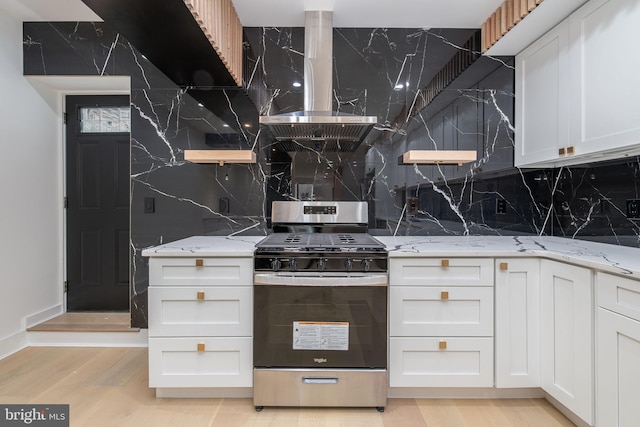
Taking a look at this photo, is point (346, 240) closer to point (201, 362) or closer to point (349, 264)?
point (349, 264)

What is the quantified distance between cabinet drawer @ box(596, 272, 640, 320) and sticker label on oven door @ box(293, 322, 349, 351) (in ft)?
3.74

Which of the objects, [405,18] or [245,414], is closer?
[245,414]

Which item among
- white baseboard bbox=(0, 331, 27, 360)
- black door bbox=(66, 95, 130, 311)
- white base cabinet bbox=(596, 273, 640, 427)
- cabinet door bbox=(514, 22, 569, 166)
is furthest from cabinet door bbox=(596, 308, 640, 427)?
white baseboard bbox=(0, 331, 27, 360)

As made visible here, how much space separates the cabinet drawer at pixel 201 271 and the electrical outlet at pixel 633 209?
2.15m

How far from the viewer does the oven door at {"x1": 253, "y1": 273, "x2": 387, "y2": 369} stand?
1.70 metres

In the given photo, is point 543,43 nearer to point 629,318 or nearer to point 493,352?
point 629,318

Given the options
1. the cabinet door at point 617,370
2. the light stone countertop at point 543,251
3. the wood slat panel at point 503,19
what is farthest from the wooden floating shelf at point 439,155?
the cabinet door at point 617,370

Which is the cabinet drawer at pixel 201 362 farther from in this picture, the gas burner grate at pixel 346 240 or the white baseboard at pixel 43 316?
the white baseboard at pixel 43 316

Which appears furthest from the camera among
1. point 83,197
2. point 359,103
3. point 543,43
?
point 83,197

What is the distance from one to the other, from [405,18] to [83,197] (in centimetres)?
297

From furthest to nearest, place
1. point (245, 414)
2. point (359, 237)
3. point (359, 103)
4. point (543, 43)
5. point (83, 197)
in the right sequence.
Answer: point (83, 197) → point (359, 103) → point (359, 237) → point (543, 43) → point (245, 414)

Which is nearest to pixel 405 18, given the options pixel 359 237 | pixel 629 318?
pixel 359 237

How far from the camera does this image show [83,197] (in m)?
2.78

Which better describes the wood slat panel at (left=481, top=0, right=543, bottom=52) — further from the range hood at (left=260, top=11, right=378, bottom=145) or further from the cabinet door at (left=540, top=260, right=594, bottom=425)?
the cabinet door at (left=540, top=260, right=594, bottom=425)
